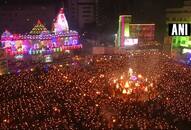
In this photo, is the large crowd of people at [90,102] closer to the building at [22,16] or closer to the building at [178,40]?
the building at [178,40]

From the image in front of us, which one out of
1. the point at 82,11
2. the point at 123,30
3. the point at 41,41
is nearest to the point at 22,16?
the point at 82,11

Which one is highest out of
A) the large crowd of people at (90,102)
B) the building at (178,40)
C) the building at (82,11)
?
the building at (82,11)

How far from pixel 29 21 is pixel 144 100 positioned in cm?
4567

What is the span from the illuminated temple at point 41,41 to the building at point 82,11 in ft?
66.7

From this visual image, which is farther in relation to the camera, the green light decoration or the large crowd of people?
the green light decoration

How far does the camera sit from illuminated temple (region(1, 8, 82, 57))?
4969 centimetres

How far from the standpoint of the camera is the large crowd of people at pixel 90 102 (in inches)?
876

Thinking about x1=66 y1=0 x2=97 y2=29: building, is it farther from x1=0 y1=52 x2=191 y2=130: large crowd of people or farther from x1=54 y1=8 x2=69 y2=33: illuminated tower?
x1=0 y1=52 x2=191 y2=130: large crowd of people

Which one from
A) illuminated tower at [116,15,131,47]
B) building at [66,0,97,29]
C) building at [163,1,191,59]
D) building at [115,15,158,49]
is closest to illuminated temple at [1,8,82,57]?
illuminated tower at [116,15,131,47]

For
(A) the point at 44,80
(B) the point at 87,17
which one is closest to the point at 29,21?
(B) the point at 87,17

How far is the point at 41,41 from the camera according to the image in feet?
171

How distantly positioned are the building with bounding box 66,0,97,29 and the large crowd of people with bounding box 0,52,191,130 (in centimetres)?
3569

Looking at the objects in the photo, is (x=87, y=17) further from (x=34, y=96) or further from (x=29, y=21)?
(x=34, y=96)

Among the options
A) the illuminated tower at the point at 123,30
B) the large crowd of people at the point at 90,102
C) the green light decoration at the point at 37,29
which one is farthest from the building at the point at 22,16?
the large crowd of people at the point at 90,102
